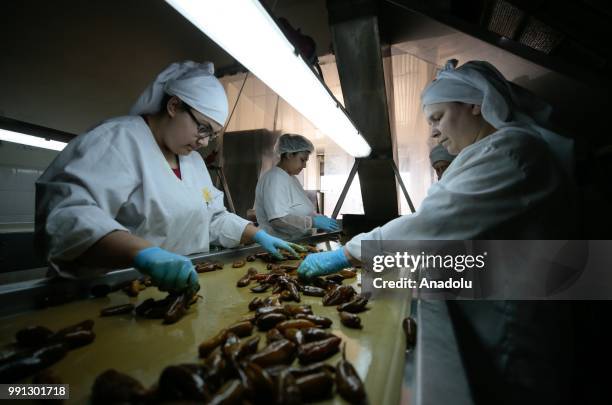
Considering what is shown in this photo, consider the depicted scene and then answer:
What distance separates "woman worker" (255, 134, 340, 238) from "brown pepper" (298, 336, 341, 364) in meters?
3.02

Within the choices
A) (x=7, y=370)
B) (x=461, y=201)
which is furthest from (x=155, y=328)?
(x=461, y=201)

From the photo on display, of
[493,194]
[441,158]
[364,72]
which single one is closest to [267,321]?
[493,194]

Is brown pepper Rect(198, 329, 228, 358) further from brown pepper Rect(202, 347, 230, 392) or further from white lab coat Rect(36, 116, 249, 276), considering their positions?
white lab coat Rect(36, 116, 249, 276)

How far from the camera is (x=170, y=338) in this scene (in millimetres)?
979

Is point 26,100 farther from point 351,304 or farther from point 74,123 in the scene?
point 351,304

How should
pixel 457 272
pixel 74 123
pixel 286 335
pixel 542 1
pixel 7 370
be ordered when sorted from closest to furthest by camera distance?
1. pixel 7 370
2. pixel 286 335
3. pixel 457 272
4. pixel 542 1
5. pixel 74 123

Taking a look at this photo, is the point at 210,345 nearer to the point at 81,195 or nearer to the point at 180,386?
the point at 180,386

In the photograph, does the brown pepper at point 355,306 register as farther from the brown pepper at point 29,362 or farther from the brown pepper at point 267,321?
the brown pepper at point 29,362

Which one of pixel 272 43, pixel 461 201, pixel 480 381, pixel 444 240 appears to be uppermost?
pixel 272 43

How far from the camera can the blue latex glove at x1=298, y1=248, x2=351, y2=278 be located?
1.82m

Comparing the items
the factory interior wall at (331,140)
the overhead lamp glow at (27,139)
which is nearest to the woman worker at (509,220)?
the factory interior wall at (331,140)

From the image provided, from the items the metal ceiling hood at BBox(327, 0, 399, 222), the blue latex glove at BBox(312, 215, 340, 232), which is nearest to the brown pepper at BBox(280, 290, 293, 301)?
the metal ceiling hood at BBox(327, 0, 399, 222)

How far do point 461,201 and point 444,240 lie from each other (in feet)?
0.82

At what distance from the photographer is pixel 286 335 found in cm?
100
